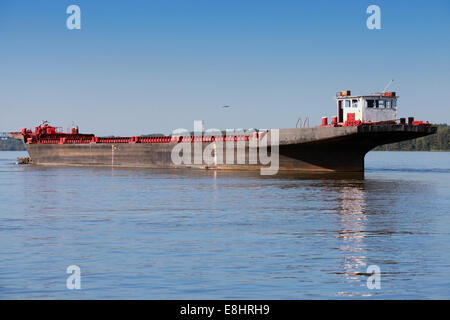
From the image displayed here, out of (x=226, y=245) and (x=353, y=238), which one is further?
(x=353, y=238)

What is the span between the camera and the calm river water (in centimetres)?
1377

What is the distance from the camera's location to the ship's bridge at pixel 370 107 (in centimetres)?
5062

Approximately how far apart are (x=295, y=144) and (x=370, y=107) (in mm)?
7122

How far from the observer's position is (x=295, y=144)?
52.2 metres

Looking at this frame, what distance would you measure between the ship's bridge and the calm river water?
16063 mm

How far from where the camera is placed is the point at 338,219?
2486cm
